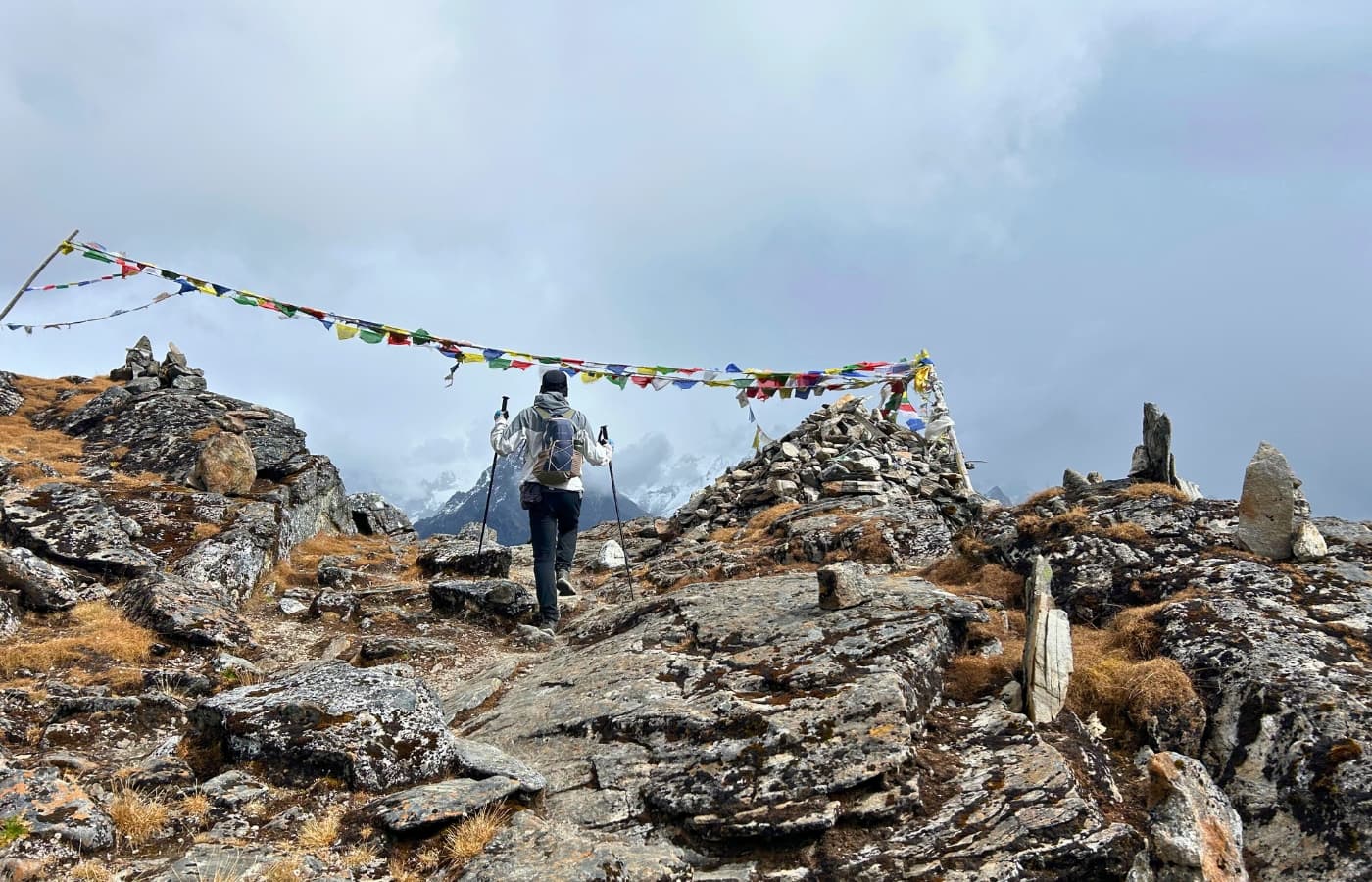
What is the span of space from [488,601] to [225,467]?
9.52 metres

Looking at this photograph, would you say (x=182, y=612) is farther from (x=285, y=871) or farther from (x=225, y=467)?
(x=225, y=467)

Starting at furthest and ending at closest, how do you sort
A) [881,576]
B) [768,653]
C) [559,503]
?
[559,503], [881,576], [768,653]

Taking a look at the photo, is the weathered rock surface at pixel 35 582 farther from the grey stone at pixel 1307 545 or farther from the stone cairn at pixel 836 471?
the grey stone at pixel 1307 545

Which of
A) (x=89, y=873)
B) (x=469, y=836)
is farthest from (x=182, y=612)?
(x=469, y=836)

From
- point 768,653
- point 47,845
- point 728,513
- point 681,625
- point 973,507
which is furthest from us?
point 728,513

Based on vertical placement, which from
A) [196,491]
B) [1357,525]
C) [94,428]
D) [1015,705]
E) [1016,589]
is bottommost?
[1015,705]

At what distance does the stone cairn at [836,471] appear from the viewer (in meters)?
22.4

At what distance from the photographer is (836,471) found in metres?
23.8

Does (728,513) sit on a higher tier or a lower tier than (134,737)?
higher

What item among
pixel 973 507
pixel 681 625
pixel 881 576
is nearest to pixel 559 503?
pixel 681 625

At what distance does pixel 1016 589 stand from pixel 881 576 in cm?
216

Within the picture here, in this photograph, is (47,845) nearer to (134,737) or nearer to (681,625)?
(134,737)

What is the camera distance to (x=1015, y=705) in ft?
23.5

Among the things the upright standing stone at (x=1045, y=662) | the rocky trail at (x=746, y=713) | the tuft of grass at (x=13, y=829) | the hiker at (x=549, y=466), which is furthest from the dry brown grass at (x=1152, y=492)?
the tuft of grass at (x=13, y=829)
